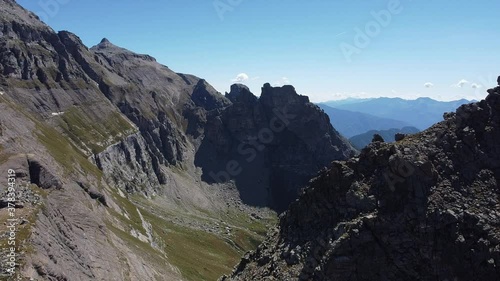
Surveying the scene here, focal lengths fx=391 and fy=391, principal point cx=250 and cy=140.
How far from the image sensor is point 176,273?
95688 mm

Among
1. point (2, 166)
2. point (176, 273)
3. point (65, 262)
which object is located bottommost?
point (176, 273)

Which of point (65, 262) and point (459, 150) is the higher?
point (459, 150)

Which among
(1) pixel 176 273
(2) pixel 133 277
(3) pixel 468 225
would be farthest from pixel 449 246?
(1) pixel 176 273

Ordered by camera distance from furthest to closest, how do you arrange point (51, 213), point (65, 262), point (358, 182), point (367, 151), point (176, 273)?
point (176, 273), point (51, 213), point (65, 262), point (367, 151), point (358, 182)

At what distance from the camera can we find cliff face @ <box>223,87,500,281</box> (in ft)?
114

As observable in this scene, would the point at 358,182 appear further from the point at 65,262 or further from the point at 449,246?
the point at 65,262

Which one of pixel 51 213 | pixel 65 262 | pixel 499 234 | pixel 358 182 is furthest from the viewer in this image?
pixel 51 213

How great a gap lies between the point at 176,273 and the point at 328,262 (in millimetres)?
66216

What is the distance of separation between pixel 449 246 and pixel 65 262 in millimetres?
48006

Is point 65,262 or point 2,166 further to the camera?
point 2,166

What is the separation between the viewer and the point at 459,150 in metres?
41.2

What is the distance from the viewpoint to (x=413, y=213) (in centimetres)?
3738

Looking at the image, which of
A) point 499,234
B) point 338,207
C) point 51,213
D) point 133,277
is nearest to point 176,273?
point 133,277

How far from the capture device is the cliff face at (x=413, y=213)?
34.8 metres
